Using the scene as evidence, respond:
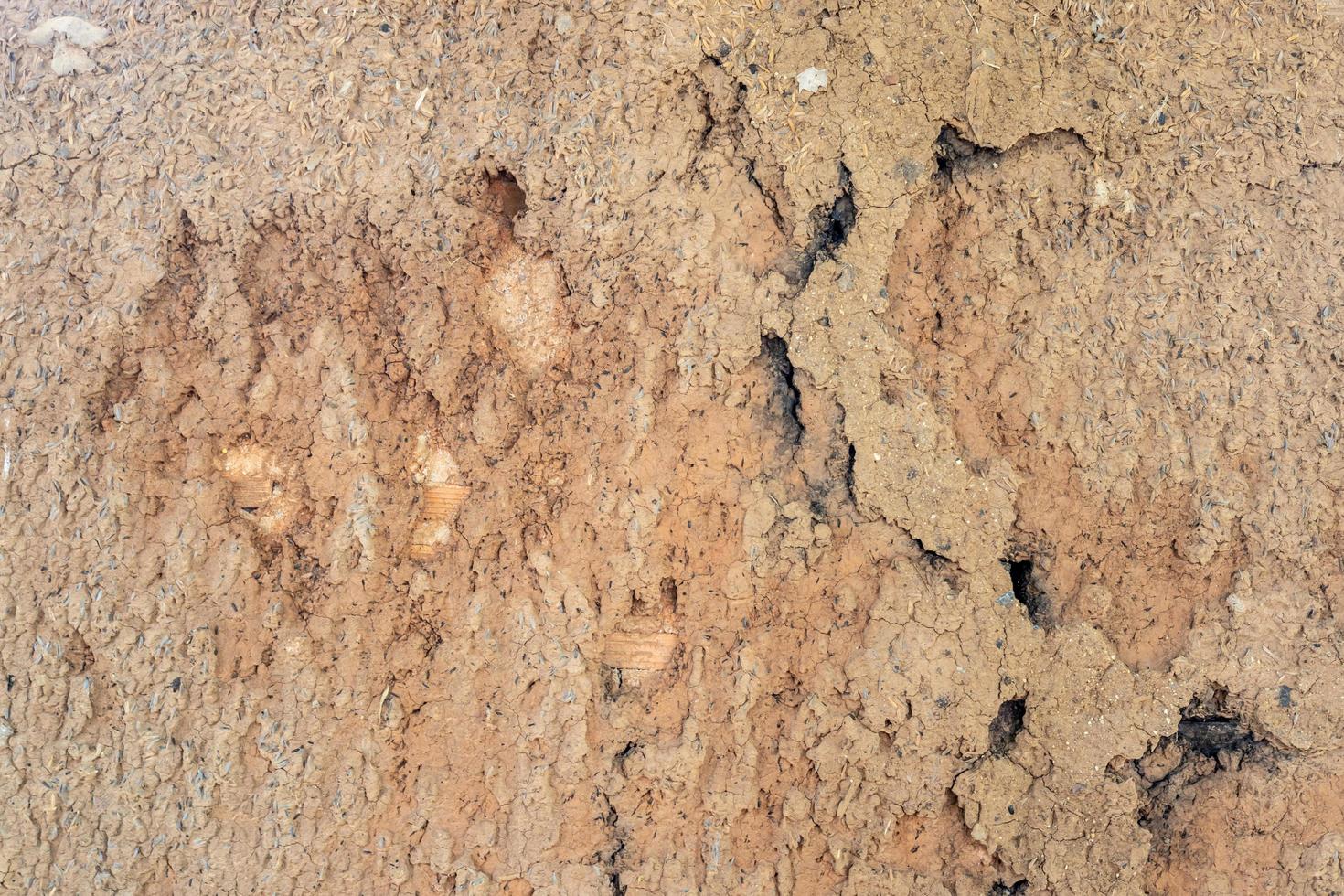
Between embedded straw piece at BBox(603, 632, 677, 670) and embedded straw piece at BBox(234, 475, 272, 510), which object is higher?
embedded straw piece at BBox(234, 475, 272, 510)

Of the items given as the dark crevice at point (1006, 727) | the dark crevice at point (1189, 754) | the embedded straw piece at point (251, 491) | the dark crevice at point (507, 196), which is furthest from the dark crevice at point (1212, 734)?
the embedded straw piece at point (251, 491)

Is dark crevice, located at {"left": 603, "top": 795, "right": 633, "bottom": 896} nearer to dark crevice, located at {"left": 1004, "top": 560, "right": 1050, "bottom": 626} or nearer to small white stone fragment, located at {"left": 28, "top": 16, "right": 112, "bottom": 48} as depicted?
dark crevice, located at {"left": 1004, "top": 560, "right": 1050, "bottom": 626}

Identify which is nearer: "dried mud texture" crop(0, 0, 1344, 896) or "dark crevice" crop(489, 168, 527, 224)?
"dried mud texture" crop(0, 0, 1344, 896)

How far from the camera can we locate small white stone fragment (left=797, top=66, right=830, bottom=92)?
128 inches

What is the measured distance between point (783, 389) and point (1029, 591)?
2.89 feet

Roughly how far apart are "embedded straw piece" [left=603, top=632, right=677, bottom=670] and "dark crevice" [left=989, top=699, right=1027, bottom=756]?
0.91 m

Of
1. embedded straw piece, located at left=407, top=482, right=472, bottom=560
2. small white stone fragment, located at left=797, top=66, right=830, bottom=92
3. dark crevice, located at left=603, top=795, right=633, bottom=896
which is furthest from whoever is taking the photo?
embedded straw piece, located at left=407, top=482, right=472, bottom=560

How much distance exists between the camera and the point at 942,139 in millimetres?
3316

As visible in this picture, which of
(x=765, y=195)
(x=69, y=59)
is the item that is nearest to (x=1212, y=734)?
(x=765, y=195)

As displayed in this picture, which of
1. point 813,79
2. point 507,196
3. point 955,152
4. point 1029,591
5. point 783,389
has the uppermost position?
point 813,79

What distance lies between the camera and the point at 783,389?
3.32 m

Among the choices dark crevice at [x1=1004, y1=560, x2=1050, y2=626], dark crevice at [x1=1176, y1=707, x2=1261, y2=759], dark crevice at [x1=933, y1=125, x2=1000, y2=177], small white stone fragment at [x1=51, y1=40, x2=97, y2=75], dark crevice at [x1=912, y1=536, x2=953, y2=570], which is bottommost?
dark crevice at [x1=1176, y1=707, x2=1261, y2=759]

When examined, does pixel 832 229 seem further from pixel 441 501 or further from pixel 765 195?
pixel 441 501

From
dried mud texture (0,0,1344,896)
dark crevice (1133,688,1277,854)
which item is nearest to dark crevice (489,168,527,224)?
dried mud texture (0,0,1344,896)
